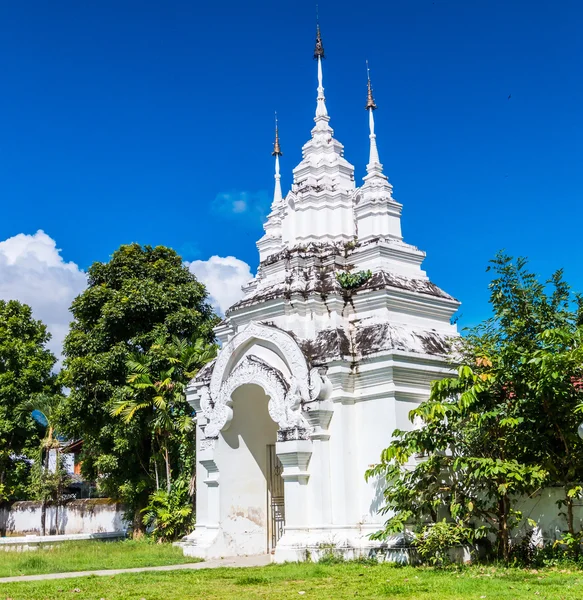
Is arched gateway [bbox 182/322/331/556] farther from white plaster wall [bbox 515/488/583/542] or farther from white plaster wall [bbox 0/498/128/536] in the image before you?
white plaster wall [bbox 0/498/128/536]

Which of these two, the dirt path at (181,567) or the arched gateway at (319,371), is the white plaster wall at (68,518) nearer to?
the arched gateway at (319,371)

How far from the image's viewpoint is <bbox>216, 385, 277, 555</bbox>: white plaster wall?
15.5 meters

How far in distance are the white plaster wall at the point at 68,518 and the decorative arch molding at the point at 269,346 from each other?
1333 centimetres

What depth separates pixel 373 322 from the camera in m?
14.8

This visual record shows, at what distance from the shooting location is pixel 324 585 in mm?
10539

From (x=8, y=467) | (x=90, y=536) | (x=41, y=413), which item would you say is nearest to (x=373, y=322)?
(x=90, y=536)

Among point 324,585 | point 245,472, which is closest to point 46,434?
point 245,472

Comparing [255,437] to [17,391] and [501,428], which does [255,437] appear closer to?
[501,428]

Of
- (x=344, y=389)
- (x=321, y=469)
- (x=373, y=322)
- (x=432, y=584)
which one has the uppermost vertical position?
(x=373, y=322)

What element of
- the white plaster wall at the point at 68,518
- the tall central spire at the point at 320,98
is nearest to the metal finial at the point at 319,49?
the tall central spire at the point at 320,98

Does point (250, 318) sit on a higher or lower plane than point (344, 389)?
higher

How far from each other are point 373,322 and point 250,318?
295cm

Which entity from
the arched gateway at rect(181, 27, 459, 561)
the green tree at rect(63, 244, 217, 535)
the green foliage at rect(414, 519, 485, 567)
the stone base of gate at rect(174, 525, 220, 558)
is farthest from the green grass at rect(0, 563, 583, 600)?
the green tree at rect(63, 244, 217, 535)

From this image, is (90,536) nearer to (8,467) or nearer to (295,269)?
(8,467)
